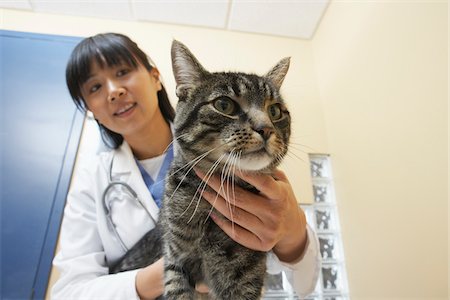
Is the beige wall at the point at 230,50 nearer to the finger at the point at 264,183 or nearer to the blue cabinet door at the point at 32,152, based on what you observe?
the blue cabinet door at the point at 32,152

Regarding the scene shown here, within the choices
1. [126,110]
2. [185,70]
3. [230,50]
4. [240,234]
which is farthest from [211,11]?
[240,234]

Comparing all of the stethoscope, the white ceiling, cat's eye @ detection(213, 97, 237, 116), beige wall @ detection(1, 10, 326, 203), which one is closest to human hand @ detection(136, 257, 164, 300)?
the stethoscope

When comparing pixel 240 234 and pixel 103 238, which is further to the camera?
pixel 103 238

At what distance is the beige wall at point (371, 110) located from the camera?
0.96 m

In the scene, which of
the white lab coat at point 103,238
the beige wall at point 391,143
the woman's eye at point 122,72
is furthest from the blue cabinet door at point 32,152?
the beige wall at point 391,143

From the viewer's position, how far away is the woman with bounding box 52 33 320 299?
79cm

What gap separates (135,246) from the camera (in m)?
0.93

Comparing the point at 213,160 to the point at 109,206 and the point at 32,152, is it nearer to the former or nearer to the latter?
the point at 109,206

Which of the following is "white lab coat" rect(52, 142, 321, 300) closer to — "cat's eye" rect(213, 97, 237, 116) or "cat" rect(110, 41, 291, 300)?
"cat" rect(110, 41, 291, 300)

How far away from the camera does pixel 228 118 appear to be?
1.91 ft

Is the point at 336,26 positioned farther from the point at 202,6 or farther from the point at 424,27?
the point at 202,6

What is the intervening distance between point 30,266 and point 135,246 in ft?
2.80

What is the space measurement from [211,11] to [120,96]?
121 cm

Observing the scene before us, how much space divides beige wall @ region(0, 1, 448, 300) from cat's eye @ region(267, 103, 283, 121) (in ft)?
1.50
